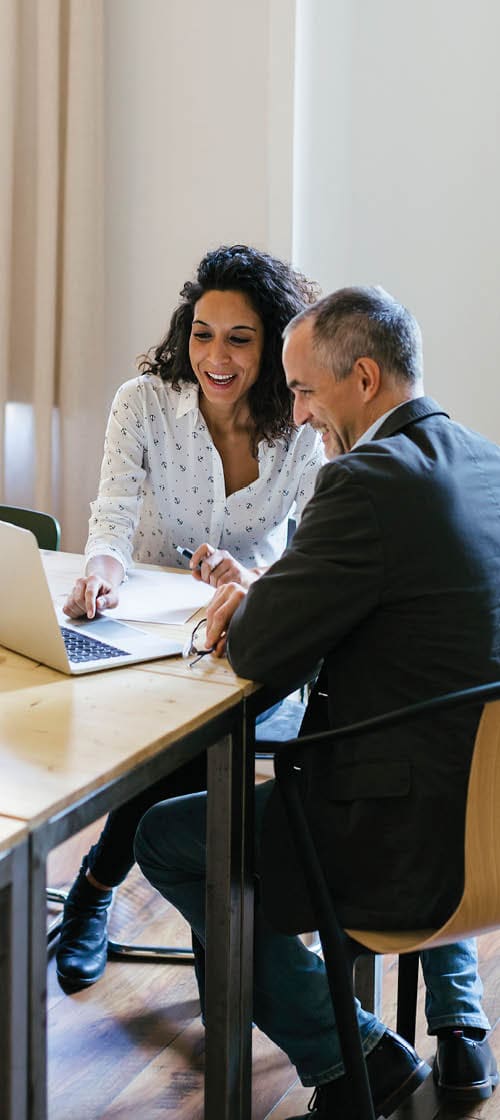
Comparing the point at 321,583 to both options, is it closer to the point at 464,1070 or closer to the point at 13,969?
the point at 13,969

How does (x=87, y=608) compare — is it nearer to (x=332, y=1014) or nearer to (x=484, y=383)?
(x=332, y=1014)

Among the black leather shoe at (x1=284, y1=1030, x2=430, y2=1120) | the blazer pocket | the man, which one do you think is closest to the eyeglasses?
the man

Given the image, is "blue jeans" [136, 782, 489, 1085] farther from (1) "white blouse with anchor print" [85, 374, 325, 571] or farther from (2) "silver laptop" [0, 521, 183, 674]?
(1) "white blouse with anchor print" [85, 374, 325, 571]

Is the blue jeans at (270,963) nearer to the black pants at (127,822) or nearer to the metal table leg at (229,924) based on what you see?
the metal table leg at (229,924)

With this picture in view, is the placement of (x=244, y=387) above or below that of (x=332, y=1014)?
above

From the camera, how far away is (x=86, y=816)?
3.47ft

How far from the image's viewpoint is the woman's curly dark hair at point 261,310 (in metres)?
2.10

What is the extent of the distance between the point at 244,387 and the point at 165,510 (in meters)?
0.31

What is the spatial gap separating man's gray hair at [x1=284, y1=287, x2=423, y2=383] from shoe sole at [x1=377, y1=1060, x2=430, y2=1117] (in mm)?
969

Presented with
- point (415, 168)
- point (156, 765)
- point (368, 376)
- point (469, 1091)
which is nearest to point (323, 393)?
point (368, 376)

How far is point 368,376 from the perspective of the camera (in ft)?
4.90

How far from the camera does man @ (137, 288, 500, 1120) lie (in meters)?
1.28

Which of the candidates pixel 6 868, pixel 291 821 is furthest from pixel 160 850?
pixel 6 868

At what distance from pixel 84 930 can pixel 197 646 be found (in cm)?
74
